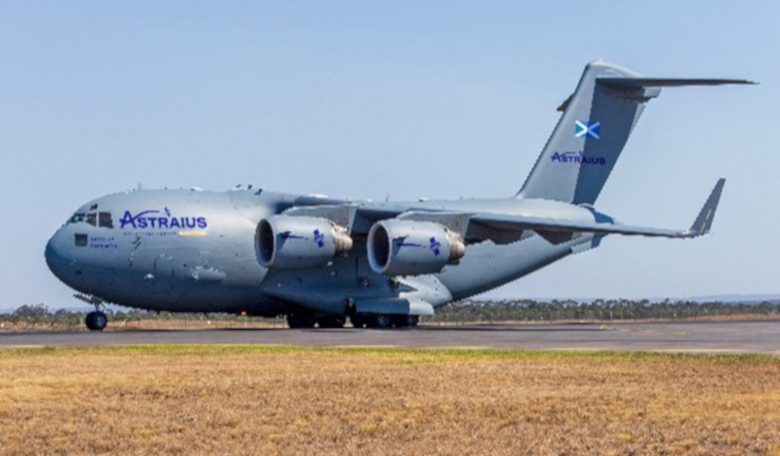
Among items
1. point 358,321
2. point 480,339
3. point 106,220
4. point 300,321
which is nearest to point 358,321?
point 358,321

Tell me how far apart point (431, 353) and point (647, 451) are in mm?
13971

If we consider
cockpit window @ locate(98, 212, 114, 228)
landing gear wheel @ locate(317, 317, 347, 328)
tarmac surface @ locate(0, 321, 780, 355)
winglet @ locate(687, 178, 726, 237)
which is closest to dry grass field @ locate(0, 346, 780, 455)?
tarmac surface @ locate(0, 321, 780, 355)

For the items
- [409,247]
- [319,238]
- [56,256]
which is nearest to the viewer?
[409,247]

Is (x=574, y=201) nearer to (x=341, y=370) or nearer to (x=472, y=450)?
(x=341, y=370)

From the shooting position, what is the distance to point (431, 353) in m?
26.9

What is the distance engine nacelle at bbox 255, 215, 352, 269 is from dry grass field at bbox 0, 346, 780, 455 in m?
15.0

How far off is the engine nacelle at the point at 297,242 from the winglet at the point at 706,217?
11952 millimetres

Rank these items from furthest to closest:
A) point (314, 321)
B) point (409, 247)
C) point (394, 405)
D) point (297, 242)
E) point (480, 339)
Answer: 1. point (314, 321)
2. point (297, 242)
3. point (409, 247)
4. point (480, 339)
5. point (394, 405)

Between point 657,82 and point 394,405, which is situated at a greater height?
point 657,82

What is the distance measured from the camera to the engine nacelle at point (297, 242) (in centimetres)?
4028

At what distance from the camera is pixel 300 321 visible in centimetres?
4603

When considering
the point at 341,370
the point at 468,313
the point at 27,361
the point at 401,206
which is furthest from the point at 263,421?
the point at 468,313

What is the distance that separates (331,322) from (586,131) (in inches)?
463

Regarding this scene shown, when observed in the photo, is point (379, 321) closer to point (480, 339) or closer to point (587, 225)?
point (587, 225)
